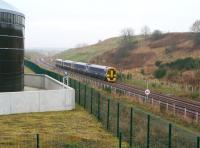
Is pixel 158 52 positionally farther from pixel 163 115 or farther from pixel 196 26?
pixel 163 115

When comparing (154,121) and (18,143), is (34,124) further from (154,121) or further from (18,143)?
(154,121)

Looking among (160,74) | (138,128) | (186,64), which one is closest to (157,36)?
(186,64)

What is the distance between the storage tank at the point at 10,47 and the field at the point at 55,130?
8.84 metres

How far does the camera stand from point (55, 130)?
27500 mm

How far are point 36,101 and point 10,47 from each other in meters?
8.90

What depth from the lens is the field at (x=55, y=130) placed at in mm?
23625

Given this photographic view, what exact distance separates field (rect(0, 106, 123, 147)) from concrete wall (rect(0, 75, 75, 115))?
0.67 m

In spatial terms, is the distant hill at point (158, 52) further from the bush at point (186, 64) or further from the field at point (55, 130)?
the field at point (55, 130)

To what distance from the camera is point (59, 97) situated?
34.7 metres

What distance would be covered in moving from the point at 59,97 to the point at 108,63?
101 meters

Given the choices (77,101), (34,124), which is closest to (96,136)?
(34,124)

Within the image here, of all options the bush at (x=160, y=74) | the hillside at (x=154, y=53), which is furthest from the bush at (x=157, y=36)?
the bush at (x=160, y=74)

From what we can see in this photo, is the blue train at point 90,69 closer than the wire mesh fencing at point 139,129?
No

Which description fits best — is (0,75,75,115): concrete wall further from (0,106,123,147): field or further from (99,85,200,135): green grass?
(99,85,200,135): green grass
